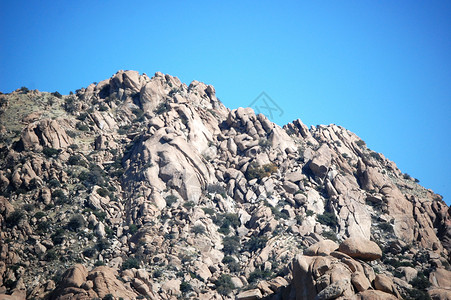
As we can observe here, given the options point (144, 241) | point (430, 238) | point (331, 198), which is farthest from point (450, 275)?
point (144, 241)

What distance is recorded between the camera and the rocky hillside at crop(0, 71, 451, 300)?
5369 centimetres

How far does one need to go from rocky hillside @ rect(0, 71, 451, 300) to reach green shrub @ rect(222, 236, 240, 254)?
0.77 feet

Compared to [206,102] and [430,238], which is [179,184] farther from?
[430,238]

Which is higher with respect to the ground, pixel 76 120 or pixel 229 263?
pixel 76 120

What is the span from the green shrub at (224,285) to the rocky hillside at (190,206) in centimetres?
24

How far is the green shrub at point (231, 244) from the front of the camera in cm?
6938

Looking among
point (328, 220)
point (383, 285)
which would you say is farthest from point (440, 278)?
point (383, 285)

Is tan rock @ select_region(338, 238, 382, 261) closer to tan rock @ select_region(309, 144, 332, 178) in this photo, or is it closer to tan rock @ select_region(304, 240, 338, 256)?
tan rock @ select_region(304, 240, 338, 256)

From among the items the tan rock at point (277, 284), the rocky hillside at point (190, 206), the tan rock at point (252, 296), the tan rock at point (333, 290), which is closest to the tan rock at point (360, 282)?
the rocky hillside at point (190, 206)

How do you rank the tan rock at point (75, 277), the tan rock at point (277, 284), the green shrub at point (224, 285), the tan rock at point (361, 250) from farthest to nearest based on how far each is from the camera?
the green shrub at point (224, 285) < the tan rock at point (75, 277) < the tan rock at point (277, 284) < the tan rock at point (361, 250)

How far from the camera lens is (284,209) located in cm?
7738

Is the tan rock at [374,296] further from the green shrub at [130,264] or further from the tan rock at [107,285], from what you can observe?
the green shrub at [130,264]

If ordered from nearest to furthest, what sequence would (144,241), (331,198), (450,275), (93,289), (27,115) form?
1. (93,289)
2. (450,275)
3. (144,241)
4. (331,198)
5. (27,115)

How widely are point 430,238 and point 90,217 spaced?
54.8 metres
